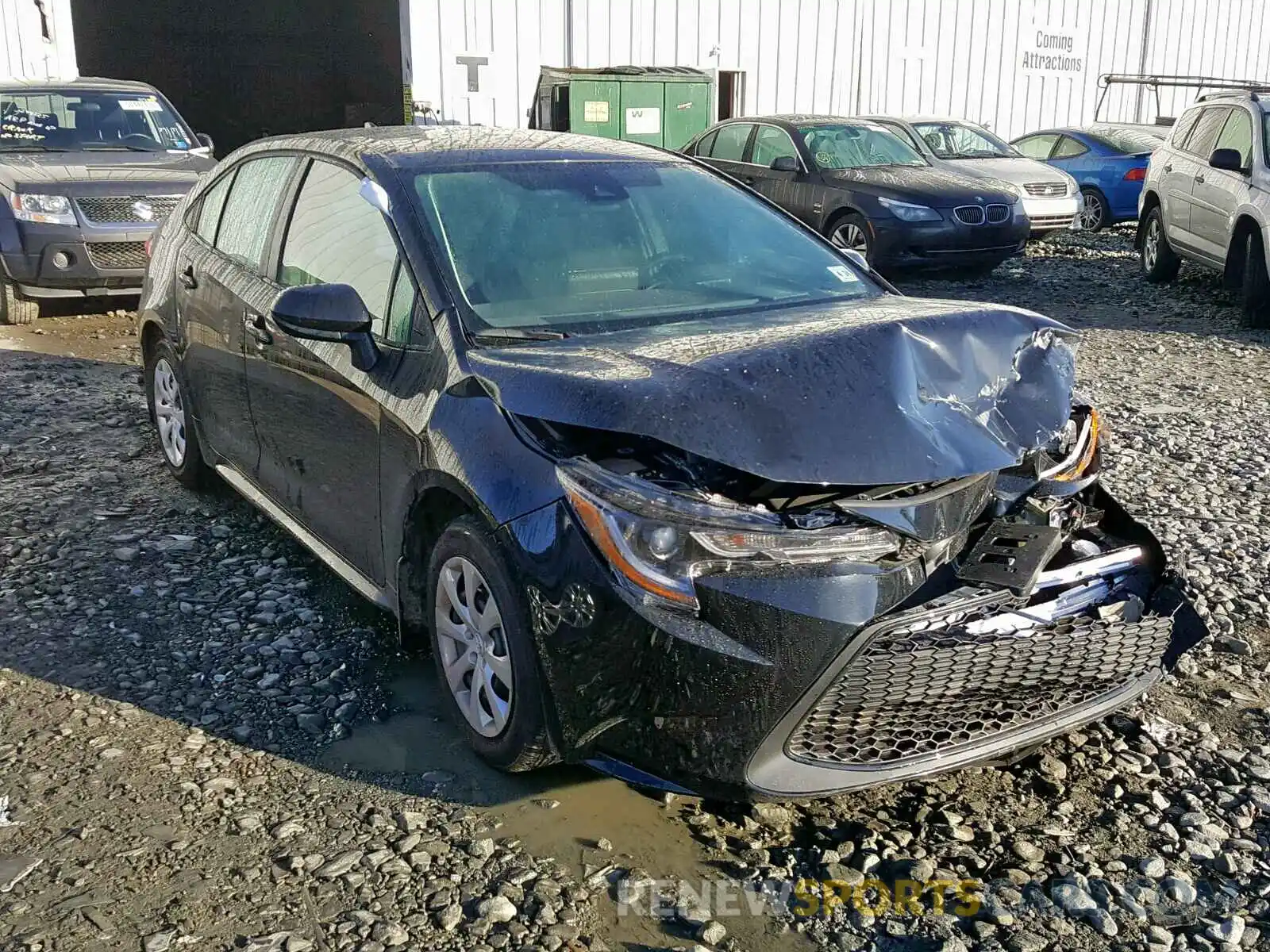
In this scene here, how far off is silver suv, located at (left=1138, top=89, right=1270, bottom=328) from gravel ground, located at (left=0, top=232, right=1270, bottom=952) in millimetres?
5489

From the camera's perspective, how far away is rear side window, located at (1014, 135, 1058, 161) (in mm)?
16500

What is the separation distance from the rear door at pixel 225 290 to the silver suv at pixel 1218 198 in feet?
25.0

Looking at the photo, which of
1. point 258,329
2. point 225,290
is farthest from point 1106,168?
point 258,329

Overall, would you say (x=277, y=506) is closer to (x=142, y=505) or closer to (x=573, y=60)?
(x=142, y=505)

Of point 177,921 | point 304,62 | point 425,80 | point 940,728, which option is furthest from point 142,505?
point 304,62

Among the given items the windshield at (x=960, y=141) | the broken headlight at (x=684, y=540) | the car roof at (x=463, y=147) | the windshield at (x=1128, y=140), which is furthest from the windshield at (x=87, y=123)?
the windshield at (x=1128, y=140)

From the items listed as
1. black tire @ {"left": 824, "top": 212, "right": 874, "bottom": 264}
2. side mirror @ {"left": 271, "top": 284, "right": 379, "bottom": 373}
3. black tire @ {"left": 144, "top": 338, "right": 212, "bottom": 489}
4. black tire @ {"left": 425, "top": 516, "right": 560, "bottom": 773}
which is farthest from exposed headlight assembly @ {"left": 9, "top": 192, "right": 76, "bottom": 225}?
black tire @ {"left": 425, "top": 516, "right": 560, "bottom": 773}

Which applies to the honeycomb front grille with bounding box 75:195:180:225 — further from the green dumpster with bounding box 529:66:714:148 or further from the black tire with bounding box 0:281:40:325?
the green dumpster with bounding box 529:66:714:148

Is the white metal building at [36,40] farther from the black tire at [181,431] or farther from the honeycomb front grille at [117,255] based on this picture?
the black tire at [181,431]

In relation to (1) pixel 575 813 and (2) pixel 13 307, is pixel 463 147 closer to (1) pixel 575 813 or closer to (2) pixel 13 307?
(1) pixel 575 813

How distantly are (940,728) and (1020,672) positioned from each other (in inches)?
9.3

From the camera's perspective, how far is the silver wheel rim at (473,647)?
10.3ft

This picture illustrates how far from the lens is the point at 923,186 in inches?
453

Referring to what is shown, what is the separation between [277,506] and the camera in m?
4.46
